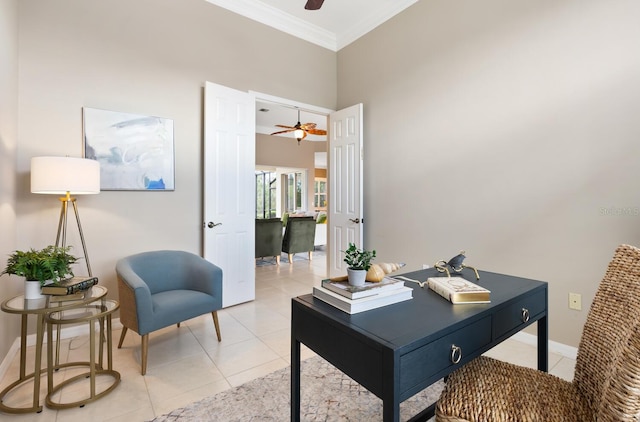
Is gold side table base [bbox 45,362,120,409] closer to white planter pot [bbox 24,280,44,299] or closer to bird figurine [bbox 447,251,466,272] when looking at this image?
white planter pot [bbox 24,280,44,299]

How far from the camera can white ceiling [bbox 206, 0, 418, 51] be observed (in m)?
3.49

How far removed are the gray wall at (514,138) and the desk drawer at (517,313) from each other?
1.18 metres

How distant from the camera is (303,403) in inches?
68.7

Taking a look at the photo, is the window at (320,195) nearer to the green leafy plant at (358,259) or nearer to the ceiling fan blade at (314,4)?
the ceiling fan blade at (314,4)

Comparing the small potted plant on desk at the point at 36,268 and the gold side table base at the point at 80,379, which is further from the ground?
the small potted plant on desk at the point at 36,268

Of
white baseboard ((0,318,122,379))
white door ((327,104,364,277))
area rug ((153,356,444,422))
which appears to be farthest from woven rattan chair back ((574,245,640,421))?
white baseboard ((0,318,122,379))

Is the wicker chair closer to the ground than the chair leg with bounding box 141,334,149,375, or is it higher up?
higher up

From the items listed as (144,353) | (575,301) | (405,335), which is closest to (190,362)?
(144,353)

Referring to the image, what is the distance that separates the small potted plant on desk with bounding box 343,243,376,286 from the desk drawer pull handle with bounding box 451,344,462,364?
0.36 meters

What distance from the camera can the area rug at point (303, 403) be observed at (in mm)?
1643

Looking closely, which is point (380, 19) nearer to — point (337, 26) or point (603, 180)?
point (337, 26)

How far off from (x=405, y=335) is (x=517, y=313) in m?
0.70

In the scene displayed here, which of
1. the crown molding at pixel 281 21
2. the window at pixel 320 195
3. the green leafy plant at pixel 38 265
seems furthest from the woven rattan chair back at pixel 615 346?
the window at pixel 320 195

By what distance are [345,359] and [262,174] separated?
969cm
